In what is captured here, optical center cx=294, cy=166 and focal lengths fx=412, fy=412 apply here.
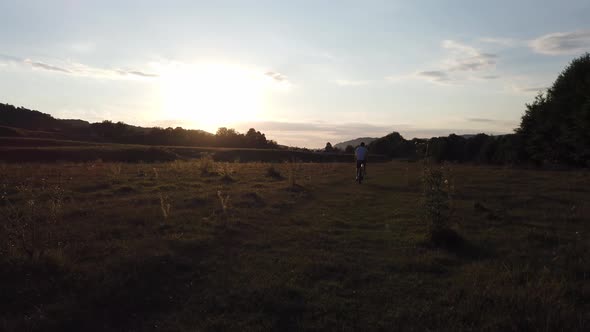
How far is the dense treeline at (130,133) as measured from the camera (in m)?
100

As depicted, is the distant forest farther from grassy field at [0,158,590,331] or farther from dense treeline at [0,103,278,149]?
grassy field at [0,158,590,331]

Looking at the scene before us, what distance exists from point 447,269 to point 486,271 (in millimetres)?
719

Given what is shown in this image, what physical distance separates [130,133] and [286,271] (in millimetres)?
107139

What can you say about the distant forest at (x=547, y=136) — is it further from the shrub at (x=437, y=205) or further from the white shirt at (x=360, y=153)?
the white shirt at (x=360, y=153)

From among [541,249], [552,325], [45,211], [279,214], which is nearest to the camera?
[552,325]

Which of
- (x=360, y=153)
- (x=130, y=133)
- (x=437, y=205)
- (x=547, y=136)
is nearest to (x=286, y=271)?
(x=437, y=205)

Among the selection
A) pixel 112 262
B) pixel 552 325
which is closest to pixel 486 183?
pixel 552 325

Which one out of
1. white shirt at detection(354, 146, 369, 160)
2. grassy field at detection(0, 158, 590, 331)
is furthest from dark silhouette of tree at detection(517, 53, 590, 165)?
grassy field at detection(0, 158, 590, 331)

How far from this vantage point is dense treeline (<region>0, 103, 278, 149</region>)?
328 ft

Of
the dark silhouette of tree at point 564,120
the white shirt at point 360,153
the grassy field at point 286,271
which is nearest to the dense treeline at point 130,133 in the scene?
the dark silhouette of tree at point 564,120

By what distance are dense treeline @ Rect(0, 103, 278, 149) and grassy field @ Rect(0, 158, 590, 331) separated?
89979mm

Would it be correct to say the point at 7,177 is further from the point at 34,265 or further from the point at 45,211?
the point at 34,265

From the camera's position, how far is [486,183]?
82.9 feet

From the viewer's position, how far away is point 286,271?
793 centimetres
